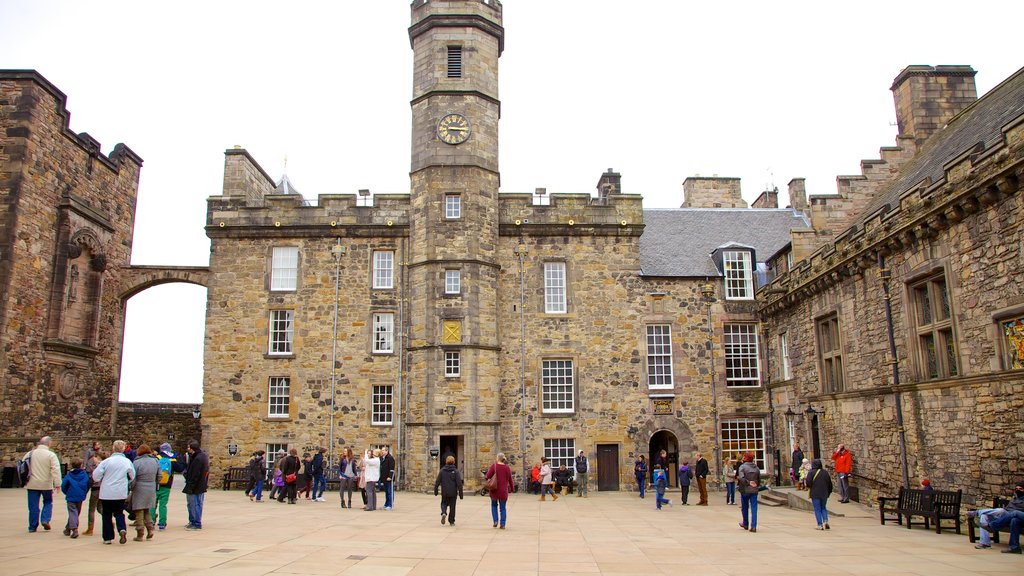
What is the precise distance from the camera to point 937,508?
532 inches

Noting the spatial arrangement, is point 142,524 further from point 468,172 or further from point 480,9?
point 480,9

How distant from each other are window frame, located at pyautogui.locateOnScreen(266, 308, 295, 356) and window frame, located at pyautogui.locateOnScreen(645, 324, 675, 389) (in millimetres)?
12666

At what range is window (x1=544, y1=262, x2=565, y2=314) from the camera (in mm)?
26031

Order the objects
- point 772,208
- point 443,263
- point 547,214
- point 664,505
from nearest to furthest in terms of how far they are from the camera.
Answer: point 664,505
point 443,263
point 547,214
point 772,208

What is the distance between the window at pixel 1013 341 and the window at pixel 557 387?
1433 cm

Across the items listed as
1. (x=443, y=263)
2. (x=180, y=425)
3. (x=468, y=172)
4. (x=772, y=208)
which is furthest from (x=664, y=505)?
(x=180, y=425)

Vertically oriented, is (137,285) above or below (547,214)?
below

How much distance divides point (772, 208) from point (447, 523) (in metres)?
22.5

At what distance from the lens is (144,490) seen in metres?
11.4

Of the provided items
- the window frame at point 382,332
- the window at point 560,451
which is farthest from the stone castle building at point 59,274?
the window at point 560,451

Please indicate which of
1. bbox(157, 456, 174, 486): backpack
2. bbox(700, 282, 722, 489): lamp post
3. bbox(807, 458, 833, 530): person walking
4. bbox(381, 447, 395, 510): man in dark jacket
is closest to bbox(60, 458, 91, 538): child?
bbox(157, 456, 174, 486): backpack

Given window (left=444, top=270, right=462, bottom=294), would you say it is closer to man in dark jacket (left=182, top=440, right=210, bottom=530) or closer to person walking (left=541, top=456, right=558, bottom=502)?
person walking (left=541, top=456, right=558, bottom=502)

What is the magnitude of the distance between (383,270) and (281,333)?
4.24 metres

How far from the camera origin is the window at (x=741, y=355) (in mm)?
26047
